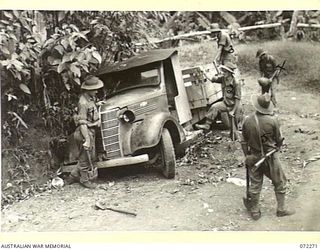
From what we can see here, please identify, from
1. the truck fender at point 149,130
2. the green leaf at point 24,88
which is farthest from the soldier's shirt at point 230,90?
the green leaf at point 24,88

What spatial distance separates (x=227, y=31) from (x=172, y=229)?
2.67ft

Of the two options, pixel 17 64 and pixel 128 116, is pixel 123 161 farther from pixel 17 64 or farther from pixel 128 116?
pixel 17 64

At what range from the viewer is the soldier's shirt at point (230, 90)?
7.68ft

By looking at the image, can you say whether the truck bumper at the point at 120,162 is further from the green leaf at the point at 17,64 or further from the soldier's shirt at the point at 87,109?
the green leaf at the point at 17,64

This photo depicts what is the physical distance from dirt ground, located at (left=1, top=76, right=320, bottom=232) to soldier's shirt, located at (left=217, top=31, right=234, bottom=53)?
0.21 metres

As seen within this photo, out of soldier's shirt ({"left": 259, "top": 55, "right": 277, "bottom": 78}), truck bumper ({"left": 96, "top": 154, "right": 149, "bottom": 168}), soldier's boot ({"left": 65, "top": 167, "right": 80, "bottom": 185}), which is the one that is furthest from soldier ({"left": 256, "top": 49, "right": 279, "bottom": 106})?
soldier's boot ({"left": 65, "top": 167, "right": 80, "bottom": 185})

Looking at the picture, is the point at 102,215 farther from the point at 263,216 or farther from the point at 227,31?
the point at 227,31

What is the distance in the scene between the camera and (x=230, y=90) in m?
2.38

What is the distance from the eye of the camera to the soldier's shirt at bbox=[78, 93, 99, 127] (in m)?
2.17

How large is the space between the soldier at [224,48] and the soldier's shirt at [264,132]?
457 mm

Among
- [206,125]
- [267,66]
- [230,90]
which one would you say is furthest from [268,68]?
[206,125]

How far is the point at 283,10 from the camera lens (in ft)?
7.18

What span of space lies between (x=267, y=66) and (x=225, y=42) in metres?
0.22
